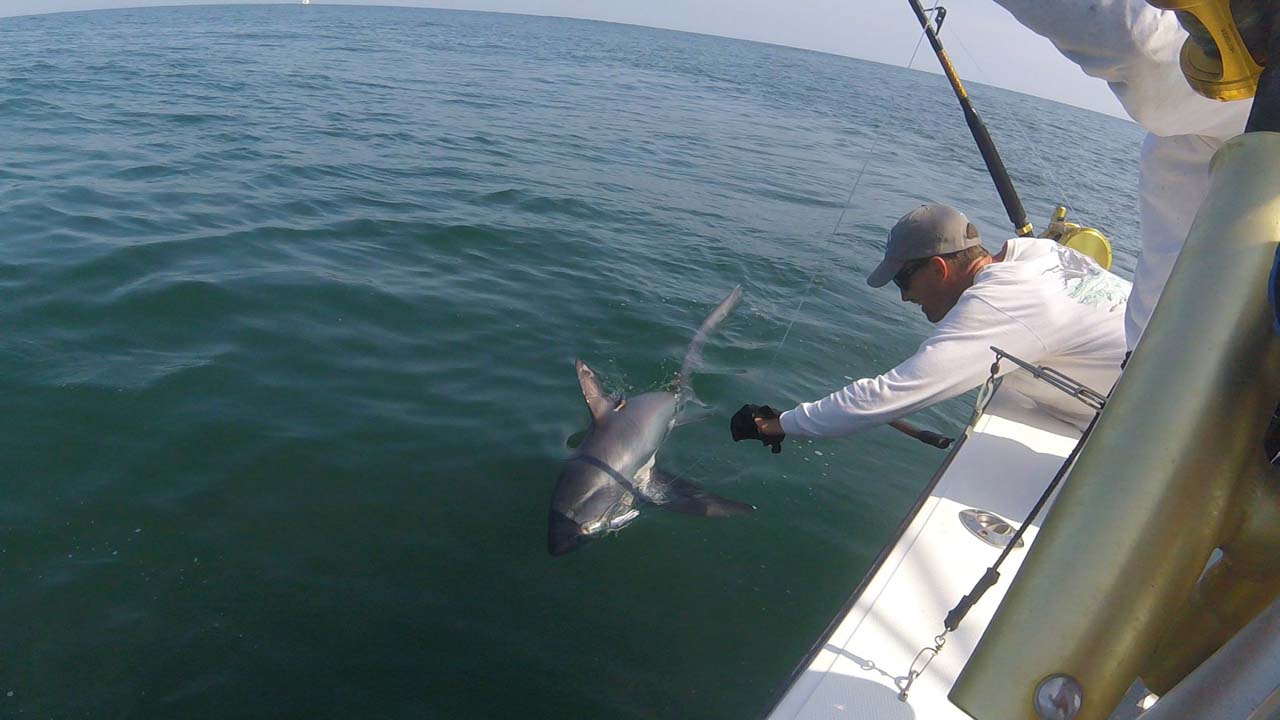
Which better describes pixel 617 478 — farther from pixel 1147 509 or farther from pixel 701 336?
pixel 1147 509

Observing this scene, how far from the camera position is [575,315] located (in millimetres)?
7914

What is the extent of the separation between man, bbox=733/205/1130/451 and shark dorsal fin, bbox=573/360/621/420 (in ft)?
6.48

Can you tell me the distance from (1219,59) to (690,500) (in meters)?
3.94

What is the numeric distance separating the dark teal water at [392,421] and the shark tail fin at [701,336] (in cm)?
16

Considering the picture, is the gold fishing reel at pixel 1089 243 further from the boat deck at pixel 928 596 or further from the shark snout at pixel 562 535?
the shark snout at pixel 562 535

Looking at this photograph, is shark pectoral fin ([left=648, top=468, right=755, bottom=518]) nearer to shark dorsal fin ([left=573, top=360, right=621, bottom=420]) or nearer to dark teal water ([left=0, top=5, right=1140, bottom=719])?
dark teal water ([left=0, top=5, right=1140, bottom=719])

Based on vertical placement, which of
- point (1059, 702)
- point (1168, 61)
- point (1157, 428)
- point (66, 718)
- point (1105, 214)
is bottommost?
point (66, 718)

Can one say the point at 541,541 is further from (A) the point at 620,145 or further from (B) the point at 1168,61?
(A) the point at 620,145

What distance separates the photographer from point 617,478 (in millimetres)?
5035

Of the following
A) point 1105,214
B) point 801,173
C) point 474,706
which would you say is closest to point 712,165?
point 801,173

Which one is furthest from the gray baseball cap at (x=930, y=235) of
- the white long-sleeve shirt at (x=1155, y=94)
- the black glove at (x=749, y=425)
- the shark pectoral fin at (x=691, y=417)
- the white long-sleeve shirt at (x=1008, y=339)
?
the shark pectoral fin at (x=691, y=417)

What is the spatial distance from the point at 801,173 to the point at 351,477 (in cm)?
1439

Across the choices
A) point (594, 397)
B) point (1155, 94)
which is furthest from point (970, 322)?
point (594, 397)

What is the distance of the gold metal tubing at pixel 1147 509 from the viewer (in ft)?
3.36
